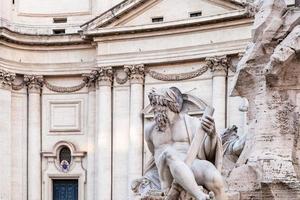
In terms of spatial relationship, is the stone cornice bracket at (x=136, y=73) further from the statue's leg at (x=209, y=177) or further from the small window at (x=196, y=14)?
the statue's leg at (x=209, y=177)

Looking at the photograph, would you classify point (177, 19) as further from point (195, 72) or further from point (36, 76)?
point (36, 76)

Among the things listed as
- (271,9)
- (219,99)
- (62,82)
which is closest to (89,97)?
(62,82)

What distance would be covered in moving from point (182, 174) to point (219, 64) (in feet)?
79.4

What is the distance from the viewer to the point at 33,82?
36.4 m

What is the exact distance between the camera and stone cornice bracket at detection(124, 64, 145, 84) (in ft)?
111

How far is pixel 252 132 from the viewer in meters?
9.55

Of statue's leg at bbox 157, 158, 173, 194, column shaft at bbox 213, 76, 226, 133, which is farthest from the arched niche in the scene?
statue's leg at bbox 157, 158, 173, 194

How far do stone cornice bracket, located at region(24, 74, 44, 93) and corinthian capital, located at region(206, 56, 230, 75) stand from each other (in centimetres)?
917

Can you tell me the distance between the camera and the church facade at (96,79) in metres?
32.7

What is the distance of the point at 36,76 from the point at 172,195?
28.8 meters

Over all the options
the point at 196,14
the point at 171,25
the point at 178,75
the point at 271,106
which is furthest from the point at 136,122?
the point at 271,106

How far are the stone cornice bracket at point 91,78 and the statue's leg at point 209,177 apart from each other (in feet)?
88.2

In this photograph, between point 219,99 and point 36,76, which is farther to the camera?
point 36,76

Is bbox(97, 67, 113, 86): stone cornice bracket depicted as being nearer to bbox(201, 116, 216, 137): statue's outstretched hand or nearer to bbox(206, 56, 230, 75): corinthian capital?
bbox(206, 56, 230, 75): corinthian capital
